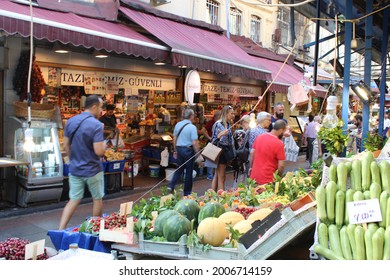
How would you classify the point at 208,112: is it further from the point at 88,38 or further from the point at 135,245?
the point at 135,245

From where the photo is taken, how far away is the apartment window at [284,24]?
20.9 meters

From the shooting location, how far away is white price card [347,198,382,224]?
3.13 meters

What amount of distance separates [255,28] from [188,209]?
16.0 m

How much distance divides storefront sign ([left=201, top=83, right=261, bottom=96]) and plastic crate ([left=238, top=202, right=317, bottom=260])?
34.6 feet

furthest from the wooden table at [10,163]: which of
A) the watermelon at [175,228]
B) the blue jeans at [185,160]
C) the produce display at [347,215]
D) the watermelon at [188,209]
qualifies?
the produce display at [347,215]

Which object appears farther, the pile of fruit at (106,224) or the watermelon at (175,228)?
the pile of fruit at (106,224)

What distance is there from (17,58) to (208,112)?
7613 millimetres

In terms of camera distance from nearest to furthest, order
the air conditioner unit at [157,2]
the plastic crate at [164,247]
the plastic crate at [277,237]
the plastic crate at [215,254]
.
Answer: the plastic crate at [277,237] → the plastic crate at [215,254] → the plastic crate at [164,247] → the air conditioner unit at [157,2]

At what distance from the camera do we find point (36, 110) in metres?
8.38

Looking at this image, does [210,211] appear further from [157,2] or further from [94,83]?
[157,2]

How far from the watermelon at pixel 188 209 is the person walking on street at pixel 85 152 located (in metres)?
1.93

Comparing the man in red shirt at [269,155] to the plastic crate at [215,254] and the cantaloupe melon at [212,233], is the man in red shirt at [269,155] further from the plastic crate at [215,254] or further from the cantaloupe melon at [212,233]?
the plastic crate at [215,254]

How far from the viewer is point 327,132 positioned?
16.1 ft

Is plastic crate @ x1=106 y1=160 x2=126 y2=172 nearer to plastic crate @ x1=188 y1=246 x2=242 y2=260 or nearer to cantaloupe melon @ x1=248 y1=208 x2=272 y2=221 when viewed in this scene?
cantaloupe melon @ x1=248 y1=208 x2=272 y2=221
